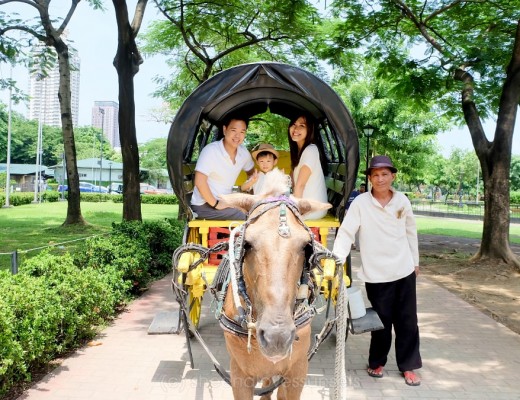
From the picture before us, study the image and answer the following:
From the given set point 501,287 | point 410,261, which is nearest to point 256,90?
point 410,261

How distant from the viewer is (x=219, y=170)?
523cm

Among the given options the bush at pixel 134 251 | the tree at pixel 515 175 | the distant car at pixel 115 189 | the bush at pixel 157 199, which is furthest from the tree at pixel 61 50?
the tree at pixel 515 175

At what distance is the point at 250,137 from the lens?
95.3 feet

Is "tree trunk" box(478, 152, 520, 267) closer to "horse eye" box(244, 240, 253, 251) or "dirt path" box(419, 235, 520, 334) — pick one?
"dirt path" box(419, 235, 520, 334)

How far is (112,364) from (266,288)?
3620 mm

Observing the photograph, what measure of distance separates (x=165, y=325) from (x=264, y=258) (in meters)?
2.47

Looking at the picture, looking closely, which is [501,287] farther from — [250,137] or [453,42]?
[250,137]

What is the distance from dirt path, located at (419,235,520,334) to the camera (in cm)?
800

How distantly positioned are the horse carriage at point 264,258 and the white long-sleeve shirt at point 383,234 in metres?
0.33

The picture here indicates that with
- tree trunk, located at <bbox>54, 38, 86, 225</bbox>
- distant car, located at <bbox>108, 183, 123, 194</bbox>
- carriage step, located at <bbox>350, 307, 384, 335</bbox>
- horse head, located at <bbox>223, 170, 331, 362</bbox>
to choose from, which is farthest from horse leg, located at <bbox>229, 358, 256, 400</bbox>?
distant car, located at <bbox>108, 183, 123, 194</bbox>

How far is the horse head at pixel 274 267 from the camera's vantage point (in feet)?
6.53

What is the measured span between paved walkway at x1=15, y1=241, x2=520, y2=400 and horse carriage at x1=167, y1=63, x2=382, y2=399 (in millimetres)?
676

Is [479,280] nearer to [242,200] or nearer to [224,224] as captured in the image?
[224,224]

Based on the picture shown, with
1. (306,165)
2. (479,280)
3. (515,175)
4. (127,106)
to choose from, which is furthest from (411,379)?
(515,175)
